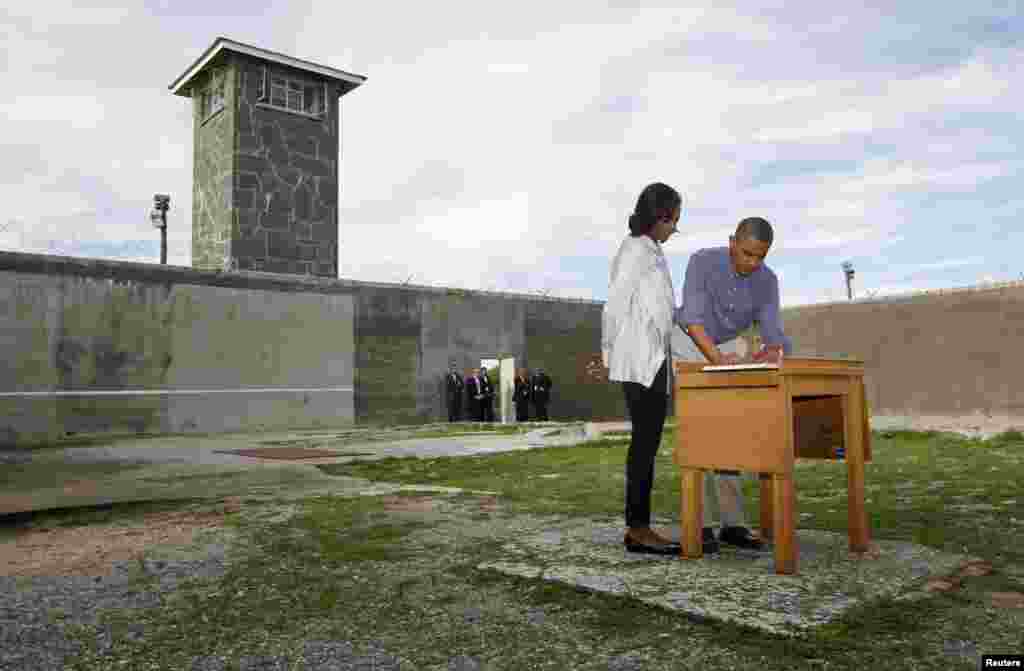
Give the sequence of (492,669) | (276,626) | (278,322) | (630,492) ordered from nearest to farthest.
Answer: (492,669) → (276,626) → (630,492) → (278,322)

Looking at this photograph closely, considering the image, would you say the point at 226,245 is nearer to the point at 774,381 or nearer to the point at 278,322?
the point at 278,322

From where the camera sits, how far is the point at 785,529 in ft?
8.04

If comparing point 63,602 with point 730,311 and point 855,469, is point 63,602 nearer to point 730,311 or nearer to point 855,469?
point 730,311

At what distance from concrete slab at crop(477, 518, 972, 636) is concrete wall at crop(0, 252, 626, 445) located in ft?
43.1

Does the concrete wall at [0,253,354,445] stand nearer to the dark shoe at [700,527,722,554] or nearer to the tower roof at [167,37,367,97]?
the tower roof at [167,37,367,97]

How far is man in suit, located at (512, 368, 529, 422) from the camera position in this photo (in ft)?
61.6

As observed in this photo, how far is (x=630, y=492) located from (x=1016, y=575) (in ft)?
4.11

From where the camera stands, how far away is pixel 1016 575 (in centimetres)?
241

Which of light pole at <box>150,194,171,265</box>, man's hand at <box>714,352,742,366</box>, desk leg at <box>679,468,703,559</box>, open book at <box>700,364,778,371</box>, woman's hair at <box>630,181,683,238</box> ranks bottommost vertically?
desk leg at <box>679,468,703,559</box>

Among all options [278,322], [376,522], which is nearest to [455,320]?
[278,322]

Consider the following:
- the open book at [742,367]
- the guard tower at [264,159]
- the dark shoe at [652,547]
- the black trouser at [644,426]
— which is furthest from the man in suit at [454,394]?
the open book at [742,367]

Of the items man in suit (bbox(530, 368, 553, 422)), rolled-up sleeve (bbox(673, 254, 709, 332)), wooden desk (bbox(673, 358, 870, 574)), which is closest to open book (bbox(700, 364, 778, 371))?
wooden desk (bbox(673, 358, 870, 574))

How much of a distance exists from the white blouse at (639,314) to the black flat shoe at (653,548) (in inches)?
22.9

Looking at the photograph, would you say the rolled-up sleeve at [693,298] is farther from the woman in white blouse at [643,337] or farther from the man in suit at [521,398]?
the man in suit at [521,398]
